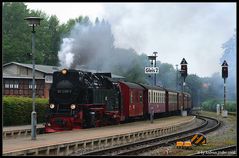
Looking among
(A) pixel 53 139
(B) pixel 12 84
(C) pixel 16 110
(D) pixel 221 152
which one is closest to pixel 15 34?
(B) pixel 12 84

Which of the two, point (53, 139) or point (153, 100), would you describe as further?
point (153, 100)

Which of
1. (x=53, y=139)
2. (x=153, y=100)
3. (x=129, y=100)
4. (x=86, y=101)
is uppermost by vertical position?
(x=86, y=101)

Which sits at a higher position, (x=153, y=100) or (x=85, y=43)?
(x=85, y=43)

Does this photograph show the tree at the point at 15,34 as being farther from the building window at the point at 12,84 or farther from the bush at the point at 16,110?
the bush at the point at 16,110

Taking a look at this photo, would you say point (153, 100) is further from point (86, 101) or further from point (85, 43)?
point (86, 101)

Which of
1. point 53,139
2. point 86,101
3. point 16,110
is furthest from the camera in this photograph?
point 16,110

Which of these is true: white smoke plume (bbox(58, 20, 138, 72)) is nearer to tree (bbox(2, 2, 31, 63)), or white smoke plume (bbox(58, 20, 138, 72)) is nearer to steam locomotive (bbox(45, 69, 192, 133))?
steam locomotive (bbox(45, 69, 192, 133))

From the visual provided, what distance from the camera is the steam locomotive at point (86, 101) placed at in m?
25.2

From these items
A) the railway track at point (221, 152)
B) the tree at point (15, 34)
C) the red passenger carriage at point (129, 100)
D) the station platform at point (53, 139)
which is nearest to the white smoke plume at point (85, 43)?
the red passenger carriage at point (129, 100)

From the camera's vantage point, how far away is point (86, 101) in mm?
26016

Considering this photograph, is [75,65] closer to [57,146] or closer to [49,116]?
[49,116]

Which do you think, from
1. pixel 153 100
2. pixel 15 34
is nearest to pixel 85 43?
pixel 153 100

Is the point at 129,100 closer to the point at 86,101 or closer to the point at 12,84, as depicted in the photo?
the point at 86,101

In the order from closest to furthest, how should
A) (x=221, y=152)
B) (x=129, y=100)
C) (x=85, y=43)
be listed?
(x=221, y=152)
(x=129, y=100)
(x=85, y=43)
